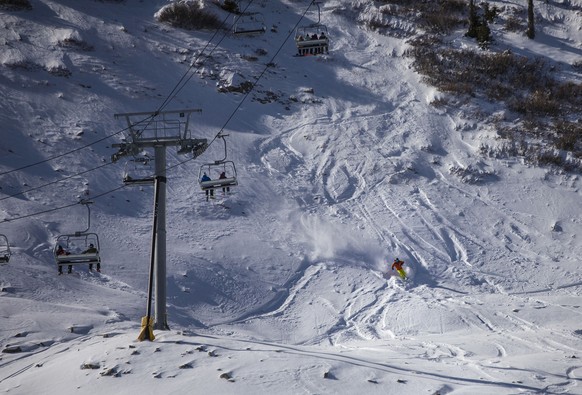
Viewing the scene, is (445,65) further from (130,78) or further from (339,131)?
(130,78)

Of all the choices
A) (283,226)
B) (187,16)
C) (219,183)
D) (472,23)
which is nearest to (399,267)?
(283,226)

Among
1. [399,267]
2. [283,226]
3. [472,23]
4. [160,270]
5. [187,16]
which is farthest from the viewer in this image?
[187,16]

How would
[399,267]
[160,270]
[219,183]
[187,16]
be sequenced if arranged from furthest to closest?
[187,16], [399,267], [219,183], [160,270]

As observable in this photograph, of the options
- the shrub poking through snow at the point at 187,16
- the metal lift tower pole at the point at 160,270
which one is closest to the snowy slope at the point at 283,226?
the metal lift tower pole at the point at 160,270

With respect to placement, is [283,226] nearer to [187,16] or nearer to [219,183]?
[219,183]

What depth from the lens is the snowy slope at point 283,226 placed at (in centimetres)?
1254

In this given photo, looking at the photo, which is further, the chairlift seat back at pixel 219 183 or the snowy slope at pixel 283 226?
the chairlift seat back at pixel 219 183

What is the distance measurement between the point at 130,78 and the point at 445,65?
692 inches

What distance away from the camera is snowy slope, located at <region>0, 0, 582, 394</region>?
12539 millimetres

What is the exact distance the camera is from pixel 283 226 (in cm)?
2495

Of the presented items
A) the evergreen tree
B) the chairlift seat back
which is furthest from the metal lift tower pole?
the evergreen tree

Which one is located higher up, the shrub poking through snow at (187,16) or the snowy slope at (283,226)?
the shrub poking through snow at (187,16)

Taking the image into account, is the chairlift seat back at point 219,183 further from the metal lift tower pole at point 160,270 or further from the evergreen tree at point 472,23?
the evergreen tree at point 472,23

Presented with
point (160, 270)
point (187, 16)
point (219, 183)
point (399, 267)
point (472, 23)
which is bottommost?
point (399, 267)
